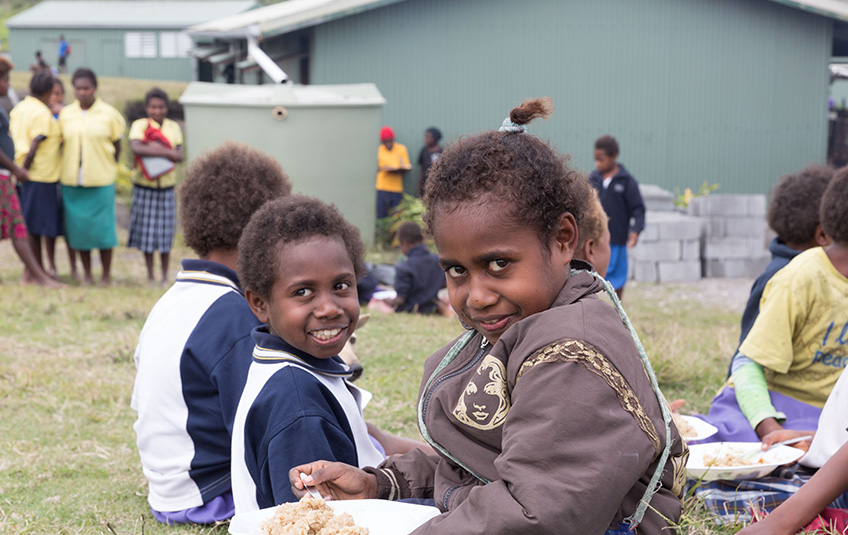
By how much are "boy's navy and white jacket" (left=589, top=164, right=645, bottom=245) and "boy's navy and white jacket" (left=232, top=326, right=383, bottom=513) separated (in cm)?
641

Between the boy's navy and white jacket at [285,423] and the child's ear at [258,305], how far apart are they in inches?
3.7

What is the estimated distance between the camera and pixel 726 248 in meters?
11.7

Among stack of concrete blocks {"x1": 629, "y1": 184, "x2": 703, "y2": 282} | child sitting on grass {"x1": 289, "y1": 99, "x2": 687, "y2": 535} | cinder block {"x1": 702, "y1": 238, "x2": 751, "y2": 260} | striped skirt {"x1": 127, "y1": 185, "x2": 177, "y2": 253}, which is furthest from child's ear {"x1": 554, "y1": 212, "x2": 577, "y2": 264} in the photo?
cinder block {"x1": 702, "y1": 238, "x2": 751, "y2": 260}

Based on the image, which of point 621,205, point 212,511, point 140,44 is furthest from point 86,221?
point 140,44

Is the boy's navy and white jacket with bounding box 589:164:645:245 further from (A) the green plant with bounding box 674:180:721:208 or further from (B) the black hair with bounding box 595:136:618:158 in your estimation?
(A) the green plant with bounding box 674:180:721:208

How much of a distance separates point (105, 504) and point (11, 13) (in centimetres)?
4538

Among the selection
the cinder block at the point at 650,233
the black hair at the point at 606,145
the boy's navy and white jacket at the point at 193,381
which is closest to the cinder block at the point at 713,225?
the cinder block at the point at 650,233

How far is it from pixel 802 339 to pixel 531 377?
7.21 ft

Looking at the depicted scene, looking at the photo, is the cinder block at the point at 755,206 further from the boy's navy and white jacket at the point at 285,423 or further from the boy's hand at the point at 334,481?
the boy's hand at the point at 334,481

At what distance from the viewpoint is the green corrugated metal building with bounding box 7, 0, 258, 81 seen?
92.8ft

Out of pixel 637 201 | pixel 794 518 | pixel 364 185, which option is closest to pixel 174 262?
→ pixel 364 185

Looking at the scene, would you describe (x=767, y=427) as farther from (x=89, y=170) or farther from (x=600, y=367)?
(x=89, y=170)

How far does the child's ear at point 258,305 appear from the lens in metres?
2.63

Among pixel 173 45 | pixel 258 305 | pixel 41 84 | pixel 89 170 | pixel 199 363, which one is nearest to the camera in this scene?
pixel 258 305
